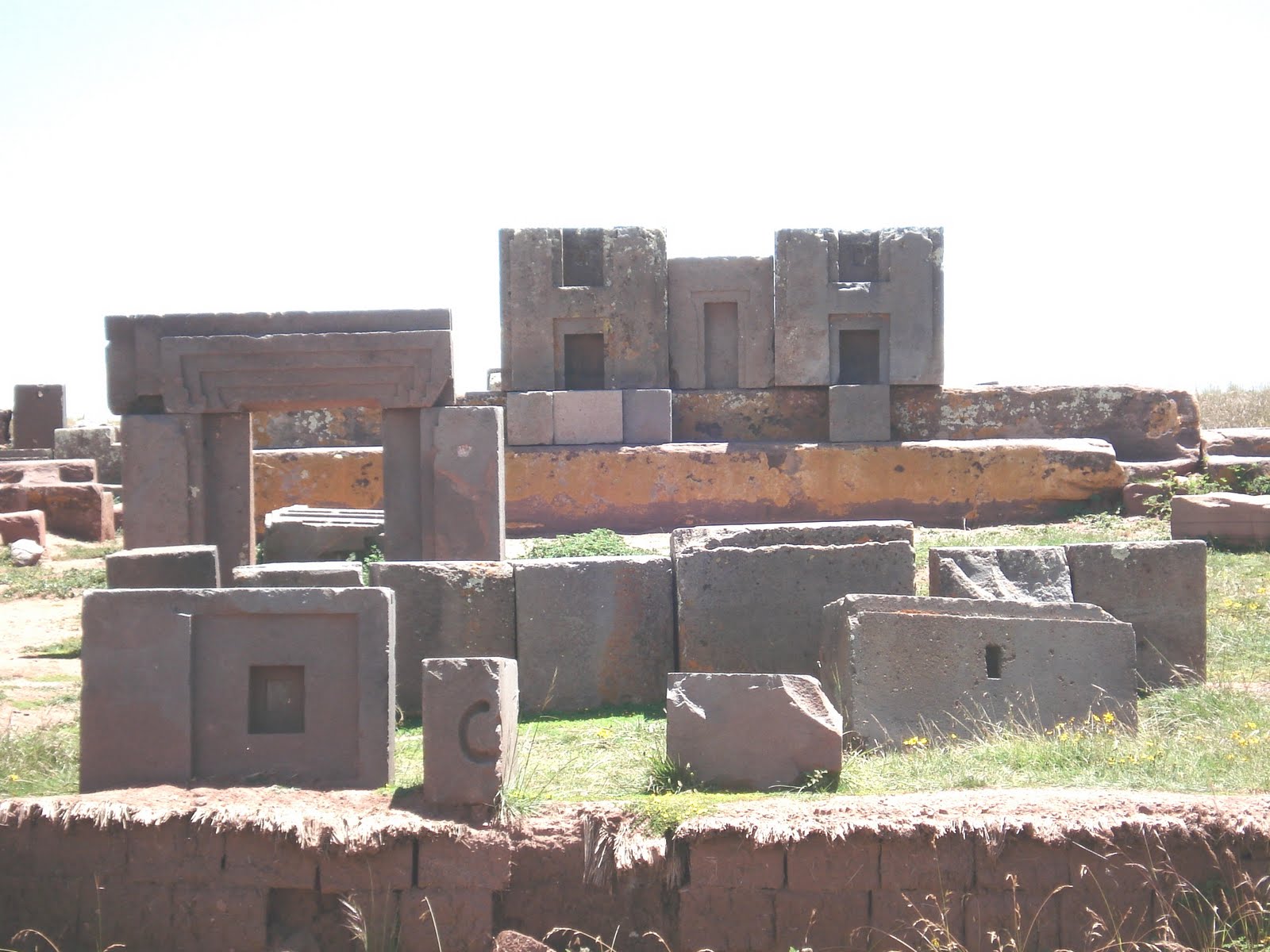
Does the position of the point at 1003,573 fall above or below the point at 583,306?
below

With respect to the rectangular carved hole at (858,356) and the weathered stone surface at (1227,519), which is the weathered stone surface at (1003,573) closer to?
the weathered stone surface at (1227,519)

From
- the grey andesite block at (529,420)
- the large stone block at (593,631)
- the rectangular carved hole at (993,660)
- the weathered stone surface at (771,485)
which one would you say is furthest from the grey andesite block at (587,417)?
the rectangular carved hole at (993,660)

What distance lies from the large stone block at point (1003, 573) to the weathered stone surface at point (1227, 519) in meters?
4.20

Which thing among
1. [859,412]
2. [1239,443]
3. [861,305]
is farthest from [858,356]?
[1239,443]

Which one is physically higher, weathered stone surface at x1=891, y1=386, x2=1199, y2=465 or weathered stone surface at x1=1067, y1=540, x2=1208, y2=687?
weathered stone surface at x1=891, y1=386, x2=1199, y2=465

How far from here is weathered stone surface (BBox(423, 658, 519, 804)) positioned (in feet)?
16.3

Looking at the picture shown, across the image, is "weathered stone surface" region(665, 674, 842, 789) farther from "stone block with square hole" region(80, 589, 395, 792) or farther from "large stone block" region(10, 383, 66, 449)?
"large stone block" region(10, 383, 66, 449)

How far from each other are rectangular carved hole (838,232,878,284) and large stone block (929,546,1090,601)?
7323 mm

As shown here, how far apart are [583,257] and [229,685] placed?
9.45 meters

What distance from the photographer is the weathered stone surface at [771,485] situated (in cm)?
1278

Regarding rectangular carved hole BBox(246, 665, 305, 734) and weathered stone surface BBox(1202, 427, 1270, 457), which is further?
weathered stone surface BBox(1202, 427, 1270, 457)

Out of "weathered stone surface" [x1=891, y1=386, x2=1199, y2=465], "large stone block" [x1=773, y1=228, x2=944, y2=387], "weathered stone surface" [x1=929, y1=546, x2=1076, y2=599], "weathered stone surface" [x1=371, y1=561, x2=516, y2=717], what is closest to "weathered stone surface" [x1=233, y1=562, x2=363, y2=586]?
"weathered stone surface" [x1=371, y1=561, x2=516, y2=717]

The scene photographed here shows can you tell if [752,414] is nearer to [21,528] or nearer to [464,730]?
[21,528]

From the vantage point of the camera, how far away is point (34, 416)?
70.2 feet
